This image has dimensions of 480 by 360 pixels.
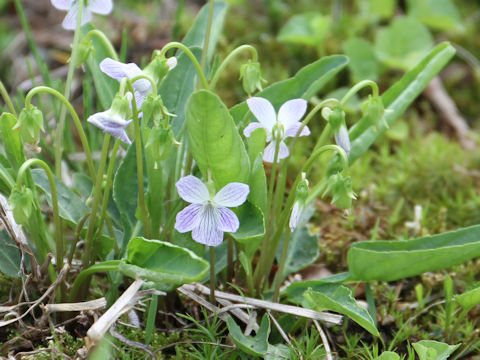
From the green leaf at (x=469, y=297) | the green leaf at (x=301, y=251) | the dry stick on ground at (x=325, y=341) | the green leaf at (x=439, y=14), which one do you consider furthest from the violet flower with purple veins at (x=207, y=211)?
the green leaf at (x=439, y=14)

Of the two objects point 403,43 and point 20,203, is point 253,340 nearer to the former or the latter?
point 20,203

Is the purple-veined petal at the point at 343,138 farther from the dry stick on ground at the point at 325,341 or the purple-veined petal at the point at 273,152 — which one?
the dry stick on ground at the point at 325,341

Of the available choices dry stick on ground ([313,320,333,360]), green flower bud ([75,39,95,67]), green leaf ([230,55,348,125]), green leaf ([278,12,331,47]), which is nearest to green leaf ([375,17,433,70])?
green leaf ([278,12,331,47])

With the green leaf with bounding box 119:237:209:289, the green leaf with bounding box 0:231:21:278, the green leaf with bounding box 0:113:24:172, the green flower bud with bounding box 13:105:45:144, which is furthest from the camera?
the green leaf with bounding box 0:231:21:278

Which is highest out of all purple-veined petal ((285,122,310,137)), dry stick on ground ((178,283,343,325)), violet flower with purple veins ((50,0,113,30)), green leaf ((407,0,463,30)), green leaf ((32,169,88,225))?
violet flower with purple veins ((50,0,113,30))

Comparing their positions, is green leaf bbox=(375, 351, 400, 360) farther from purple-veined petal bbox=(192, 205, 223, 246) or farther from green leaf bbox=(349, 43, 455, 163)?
green leaf bbox=(349, 43, 455, 163)

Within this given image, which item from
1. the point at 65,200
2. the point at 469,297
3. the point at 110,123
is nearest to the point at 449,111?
the point at 469,297

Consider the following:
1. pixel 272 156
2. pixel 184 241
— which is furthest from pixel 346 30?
pixel 184 241
